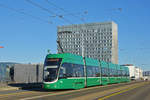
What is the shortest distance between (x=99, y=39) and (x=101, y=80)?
378 ft

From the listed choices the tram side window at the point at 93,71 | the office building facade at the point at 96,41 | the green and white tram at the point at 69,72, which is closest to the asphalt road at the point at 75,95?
the green and white tram at the point at 69,72

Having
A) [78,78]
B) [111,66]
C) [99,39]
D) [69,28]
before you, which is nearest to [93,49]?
[99,39]

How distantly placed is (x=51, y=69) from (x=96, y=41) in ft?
416

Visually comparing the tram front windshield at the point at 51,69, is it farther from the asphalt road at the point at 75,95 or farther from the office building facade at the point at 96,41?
the office building facade at the point at 96,41

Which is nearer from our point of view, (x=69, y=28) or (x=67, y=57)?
(x=67, y=57)

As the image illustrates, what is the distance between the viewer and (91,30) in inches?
5797

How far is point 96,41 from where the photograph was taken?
148500mm

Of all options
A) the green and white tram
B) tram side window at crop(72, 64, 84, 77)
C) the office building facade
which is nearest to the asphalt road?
the green and white tram

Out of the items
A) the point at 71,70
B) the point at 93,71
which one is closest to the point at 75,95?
the point at 71,70

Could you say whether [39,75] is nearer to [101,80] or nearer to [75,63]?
[101,80]

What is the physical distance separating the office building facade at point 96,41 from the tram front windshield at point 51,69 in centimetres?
11616

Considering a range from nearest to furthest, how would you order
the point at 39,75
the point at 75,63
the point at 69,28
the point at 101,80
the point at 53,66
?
the point at 53,66 → the point at 75,63 → the point at 101,80 → the point at 39,75 → the point at 69,28

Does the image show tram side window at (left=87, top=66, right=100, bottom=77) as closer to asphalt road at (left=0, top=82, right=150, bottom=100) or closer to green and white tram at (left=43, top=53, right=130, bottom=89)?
green and white tram at (left=43, top=53, right=130, bottom=89)

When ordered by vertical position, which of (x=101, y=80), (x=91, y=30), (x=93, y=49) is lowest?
(x=101, y=80)
